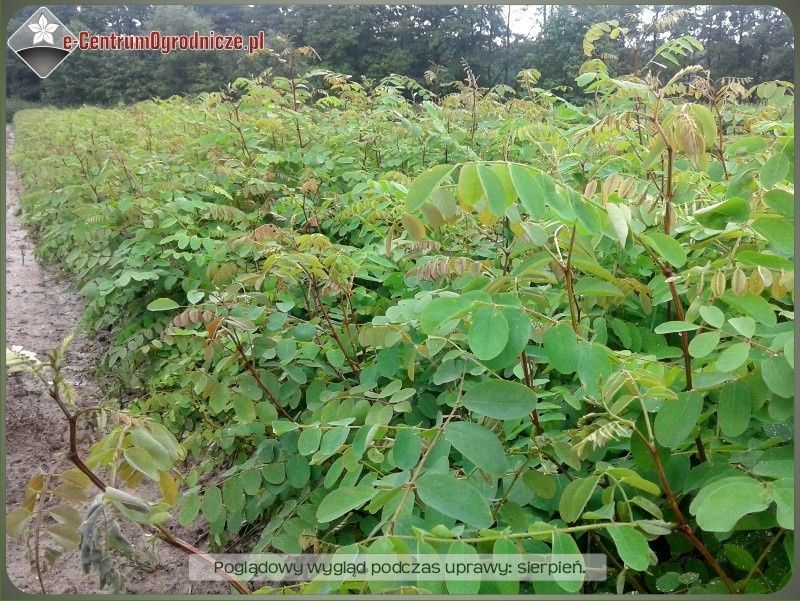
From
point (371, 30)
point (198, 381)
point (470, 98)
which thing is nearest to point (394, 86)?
point (470, 98)

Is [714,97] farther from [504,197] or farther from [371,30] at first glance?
[504,197]

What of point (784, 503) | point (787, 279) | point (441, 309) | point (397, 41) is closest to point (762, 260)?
point (787, 279)

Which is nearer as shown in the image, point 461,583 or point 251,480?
point 461,583

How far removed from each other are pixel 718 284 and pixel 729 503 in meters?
0.22

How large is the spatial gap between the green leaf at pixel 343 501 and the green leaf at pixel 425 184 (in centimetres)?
30

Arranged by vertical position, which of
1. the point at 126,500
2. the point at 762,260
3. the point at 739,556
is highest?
the point at 762,260

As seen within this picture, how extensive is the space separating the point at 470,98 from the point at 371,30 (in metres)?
0.59

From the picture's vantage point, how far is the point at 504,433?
818 millimetres

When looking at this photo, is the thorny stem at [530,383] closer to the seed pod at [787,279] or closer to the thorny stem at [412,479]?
the thorny stem at [412,479]

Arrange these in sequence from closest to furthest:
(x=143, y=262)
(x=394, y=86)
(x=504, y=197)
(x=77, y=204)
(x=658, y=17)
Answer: (x=504, y=197)
(x=658, y=17)
(x=143, y=262)
(x=77, y=204)
(x=394, y=86)

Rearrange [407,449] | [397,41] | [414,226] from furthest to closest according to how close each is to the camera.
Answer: [397,41] < [414,226] < [407,449]

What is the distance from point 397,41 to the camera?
1.21 meters

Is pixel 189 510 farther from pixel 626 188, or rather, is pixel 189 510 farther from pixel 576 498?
pixel 626 188

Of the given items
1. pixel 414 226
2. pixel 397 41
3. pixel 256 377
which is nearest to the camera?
pixel 414 226
